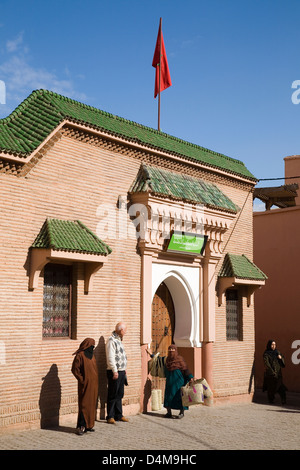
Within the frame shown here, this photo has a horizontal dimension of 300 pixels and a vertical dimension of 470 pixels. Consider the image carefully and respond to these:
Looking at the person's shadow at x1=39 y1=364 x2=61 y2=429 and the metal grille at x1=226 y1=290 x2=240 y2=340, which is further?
the metal grille at x1=226 y1=290 x2=240 y2=340

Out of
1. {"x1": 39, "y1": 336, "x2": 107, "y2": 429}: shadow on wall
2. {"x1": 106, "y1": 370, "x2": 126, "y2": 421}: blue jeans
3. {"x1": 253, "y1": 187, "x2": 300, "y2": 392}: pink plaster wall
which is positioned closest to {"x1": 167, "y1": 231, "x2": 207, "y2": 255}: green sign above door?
{"x1": 106, "y1": 370, "x2": 126, "y2": 421}: blue jeans

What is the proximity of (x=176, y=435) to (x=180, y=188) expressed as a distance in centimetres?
515

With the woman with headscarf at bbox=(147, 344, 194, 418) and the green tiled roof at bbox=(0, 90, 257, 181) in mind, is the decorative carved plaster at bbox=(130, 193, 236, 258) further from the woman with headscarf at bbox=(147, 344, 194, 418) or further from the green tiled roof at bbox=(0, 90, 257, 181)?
the woman with headscarf at bbox=(147, 344, 194, 418)

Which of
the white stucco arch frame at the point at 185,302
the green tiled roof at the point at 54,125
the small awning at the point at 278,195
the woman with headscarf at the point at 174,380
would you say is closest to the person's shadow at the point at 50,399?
the woman with headscarf at the point at 174,380

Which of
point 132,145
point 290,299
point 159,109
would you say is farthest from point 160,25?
point 290,299

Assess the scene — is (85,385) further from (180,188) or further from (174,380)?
(180,188)

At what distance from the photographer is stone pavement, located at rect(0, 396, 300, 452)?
8352mm

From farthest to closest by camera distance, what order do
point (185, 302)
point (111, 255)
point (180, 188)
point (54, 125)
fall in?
point (185, 302)
point (180, 188)
point (111, 255)
point (54, 125)

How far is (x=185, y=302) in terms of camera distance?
13055 mm

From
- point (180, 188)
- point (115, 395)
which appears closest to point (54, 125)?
point (180, 188)

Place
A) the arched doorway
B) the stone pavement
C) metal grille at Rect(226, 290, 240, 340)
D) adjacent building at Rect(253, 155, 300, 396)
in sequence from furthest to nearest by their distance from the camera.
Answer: adjacent building at Rect(253, 155, 300, 396) → metal grille at Rect(226, 290, 240, 340) → the arched doorway → the stone pavement

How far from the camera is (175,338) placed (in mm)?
13172

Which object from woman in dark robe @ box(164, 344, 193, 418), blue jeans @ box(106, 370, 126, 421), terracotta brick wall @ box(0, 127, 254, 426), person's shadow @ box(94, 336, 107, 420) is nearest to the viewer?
terracotta brick wall @ box(0, 127, 254, 426)

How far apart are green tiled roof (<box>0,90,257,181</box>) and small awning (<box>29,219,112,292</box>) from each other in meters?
1.38
